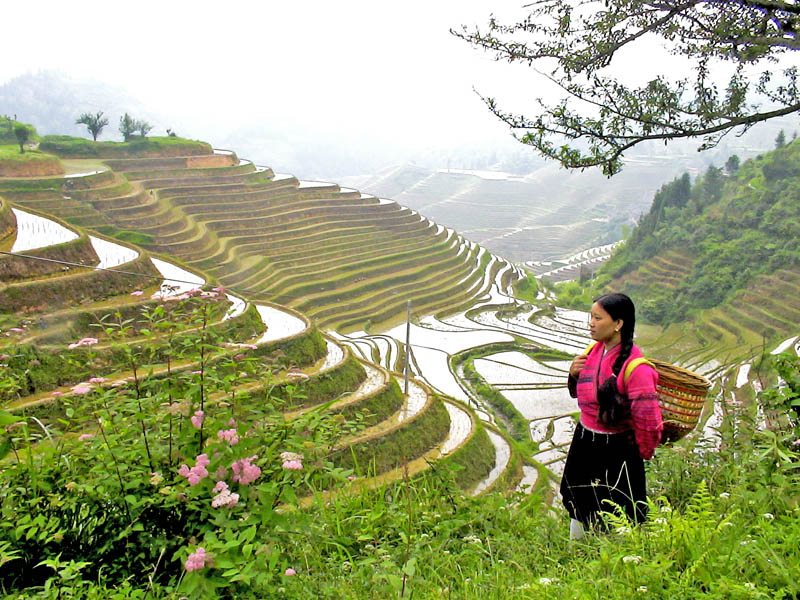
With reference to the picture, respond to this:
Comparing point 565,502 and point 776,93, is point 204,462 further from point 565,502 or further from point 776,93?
point 776,93

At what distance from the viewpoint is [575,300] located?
35094mm

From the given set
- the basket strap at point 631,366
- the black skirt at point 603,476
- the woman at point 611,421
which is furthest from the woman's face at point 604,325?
the black skirt at point 603,476

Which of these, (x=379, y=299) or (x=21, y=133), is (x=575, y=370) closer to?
(x=379, y=299)

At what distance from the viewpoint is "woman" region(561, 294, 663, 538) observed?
2.29 meters

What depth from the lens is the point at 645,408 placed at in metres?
2.26

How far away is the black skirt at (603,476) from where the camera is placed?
2381mm

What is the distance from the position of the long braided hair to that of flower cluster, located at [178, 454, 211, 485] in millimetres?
1413

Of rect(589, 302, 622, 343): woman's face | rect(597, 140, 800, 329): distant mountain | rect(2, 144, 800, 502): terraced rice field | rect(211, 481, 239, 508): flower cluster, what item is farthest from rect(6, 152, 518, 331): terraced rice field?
rect(211, 481, 239, 508): flower cluster

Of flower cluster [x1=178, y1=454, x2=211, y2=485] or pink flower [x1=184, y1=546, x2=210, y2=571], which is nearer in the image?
pink flower [x1=184, y1=546, x2=210, y2=571]

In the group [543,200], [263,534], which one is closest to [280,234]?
[263,534]

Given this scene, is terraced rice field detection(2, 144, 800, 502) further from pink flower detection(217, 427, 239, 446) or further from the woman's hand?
pink flower detection(217, 427, 239, 446)

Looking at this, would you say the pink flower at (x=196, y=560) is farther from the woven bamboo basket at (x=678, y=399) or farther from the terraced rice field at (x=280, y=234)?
the terraced rice field at (x=280, y=234)

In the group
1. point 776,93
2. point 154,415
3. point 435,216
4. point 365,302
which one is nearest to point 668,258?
point 365,302

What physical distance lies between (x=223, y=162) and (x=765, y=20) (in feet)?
91.5
